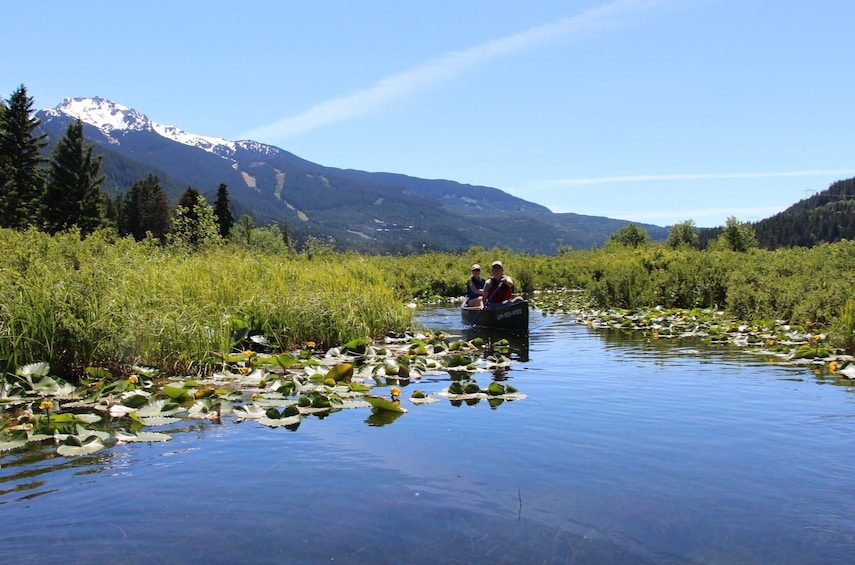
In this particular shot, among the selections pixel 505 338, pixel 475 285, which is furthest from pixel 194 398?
pixel 475 285

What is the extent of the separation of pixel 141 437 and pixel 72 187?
61.3 meters

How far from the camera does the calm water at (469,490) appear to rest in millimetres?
4434

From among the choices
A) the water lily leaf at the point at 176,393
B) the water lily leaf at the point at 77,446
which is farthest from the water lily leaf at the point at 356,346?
the water lily leaf at the point at 77,446

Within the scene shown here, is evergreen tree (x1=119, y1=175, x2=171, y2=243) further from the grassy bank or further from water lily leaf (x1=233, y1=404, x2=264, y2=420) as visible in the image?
water lily leaf (x1=233, y1=404, x2=264, y2=420)

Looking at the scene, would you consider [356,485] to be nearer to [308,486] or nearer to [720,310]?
[308,486]

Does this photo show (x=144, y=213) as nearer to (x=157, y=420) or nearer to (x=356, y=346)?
(x=356, y=346)

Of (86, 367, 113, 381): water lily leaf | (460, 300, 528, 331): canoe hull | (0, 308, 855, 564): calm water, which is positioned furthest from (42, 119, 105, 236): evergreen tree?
(0, 308, 855, 564): calm water

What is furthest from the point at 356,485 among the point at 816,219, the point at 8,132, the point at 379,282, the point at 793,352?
the point at 816,219

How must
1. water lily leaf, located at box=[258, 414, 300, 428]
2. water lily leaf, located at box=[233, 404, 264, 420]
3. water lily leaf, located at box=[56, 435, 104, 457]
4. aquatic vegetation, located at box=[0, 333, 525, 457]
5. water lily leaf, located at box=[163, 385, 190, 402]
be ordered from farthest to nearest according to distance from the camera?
water lily leaf, located at box=[163, 385, 190, 402] → water lily leaf, located at box=[233, 404, 264, 420] → water lily leaf, located at box=[258, 414, 300, 428] → aquatic vegetation, located at box=[0, 333, 525, 457] → water lily leaf, located at box=[56, 435, 104, 457]

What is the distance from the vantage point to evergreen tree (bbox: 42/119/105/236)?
58406 mm

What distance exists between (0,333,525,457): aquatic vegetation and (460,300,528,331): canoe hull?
24.1ft

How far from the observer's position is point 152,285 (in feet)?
38.4

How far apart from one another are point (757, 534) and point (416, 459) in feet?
9.47

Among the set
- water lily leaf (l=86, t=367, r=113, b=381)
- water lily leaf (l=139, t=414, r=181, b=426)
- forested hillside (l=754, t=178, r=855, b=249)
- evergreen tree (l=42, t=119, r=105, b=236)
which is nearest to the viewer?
water lily leaf (l=139, t=414, r=181, b=426)
